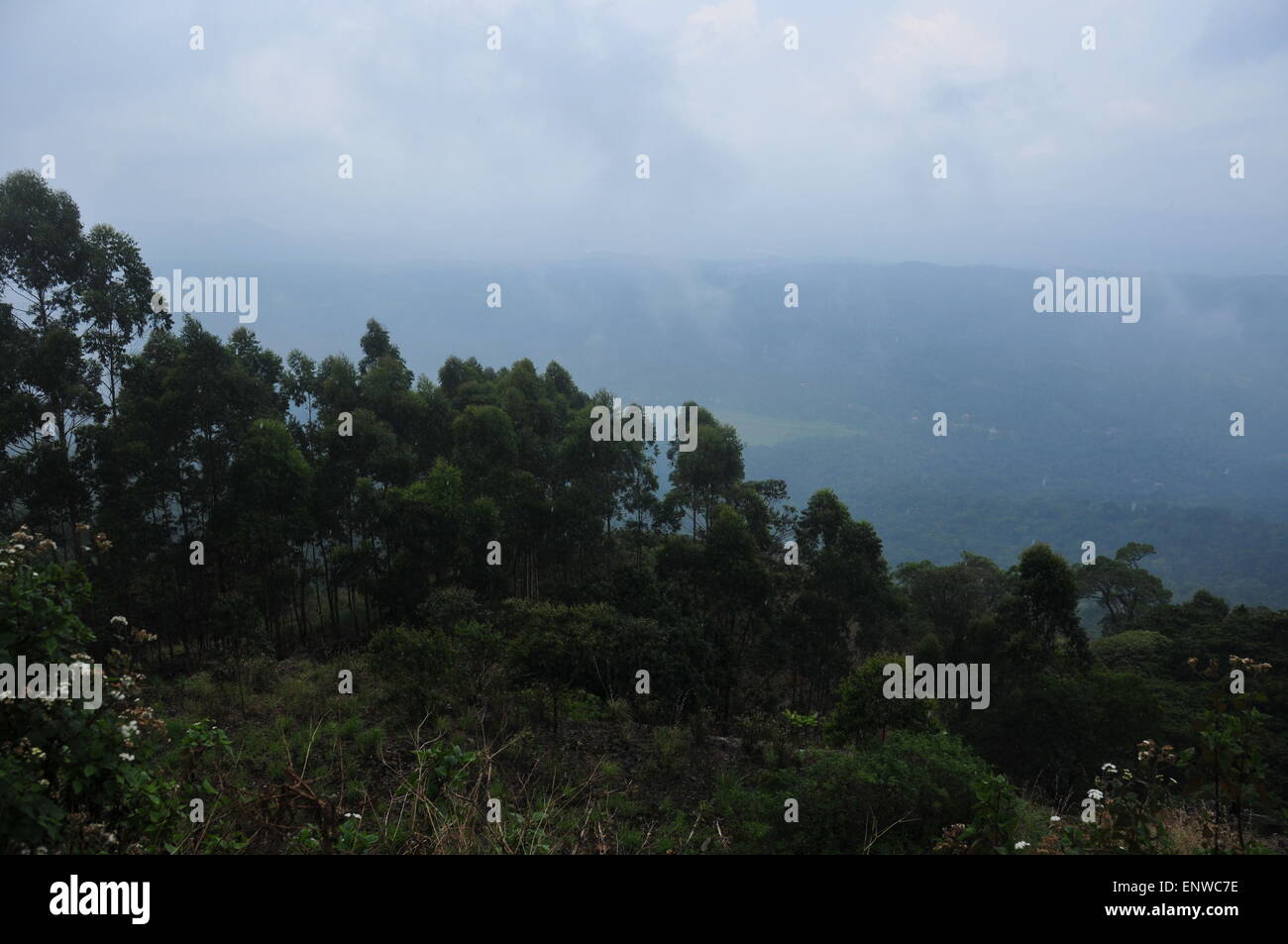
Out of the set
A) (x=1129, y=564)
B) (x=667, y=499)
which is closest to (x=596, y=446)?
(x=667, y=499)

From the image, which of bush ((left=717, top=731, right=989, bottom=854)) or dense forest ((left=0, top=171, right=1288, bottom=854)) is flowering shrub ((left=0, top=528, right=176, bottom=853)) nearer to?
dense forest ((left=0, top=171, right=1288, bottom=854))

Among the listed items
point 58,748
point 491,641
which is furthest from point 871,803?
point 491,641

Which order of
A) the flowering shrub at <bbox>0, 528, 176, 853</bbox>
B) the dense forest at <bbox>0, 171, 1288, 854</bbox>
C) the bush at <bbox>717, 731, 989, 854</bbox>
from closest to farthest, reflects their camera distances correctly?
the flowering shrub at <bbox>0, 528, 176, 853</bbox>
the dense forest at <bbox>0, 171, 1288, 854</bbox>
the bush at <bbox>717, 731, 989, 854</bbox>

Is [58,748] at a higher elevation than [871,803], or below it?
higher

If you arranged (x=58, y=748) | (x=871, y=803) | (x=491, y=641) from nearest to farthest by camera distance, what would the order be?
(x=58, y=748) < (x=871, y=803) < (x=491, y=641)

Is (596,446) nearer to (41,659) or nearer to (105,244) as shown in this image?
(105,244)

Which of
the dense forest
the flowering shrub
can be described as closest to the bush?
the dense forest

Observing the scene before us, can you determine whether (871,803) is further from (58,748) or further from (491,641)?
(491,641)

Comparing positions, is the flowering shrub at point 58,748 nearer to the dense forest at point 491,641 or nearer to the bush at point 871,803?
the dense forest at point 491,641

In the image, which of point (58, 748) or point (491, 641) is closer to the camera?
point (58, 748)
